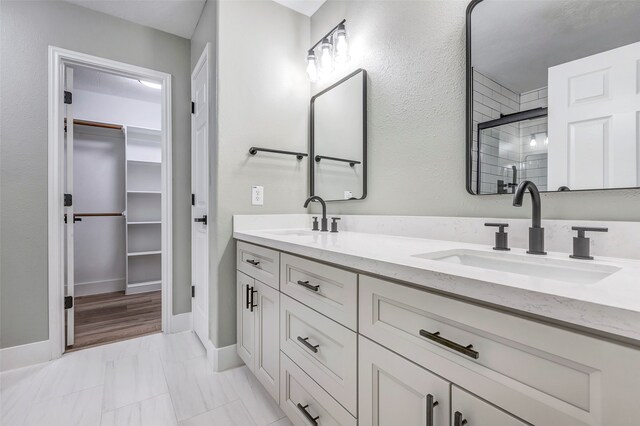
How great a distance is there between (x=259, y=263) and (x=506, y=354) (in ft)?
3.84

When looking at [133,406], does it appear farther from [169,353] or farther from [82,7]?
[82,7]

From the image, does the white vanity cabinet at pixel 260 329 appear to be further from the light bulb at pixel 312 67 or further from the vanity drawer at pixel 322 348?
the light bulb at pixel 312 67

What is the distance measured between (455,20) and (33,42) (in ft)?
8.43

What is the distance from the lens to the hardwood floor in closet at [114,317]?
2.29 meters

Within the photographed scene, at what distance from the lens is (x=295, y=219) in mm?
2086

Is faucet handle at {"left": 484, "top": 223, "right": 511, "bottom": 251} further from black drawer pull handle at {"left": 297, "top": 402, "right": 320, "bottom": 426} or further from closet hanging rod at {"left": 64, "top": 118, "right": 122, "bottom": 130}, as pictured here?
closet hanging rod at {"left": 64, "top": 118, "right": 122, "bottom": 130}

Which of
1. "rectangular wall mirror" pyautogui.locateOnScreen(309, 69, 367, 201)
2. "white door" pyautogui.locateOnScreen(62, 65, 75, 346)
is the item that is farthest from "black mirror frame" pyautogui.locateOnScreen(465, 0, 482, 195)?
"white door" pyautogui.locateOnScreen(62, 65, 75, 346)

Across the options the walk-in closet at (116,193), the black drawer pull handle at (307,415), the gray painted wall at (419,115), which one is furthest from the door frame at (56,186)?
the gray painted wall at (419,115)

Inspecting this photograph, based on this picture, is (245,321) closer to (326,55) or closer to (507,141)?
(507,141)

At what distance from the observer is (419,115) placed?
4.58 feet

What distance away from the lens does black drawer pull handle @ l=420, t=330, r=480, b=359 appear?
1.87 ft

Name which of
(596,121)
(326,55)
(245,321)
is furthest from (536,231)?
(326,55)

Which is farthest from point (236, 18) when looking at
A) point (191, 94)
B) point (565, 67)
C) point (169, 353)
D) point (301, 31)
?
point (169, 353)

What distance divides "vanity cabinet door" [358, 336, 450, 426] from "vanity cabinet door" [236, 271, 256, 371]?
2.84ft
